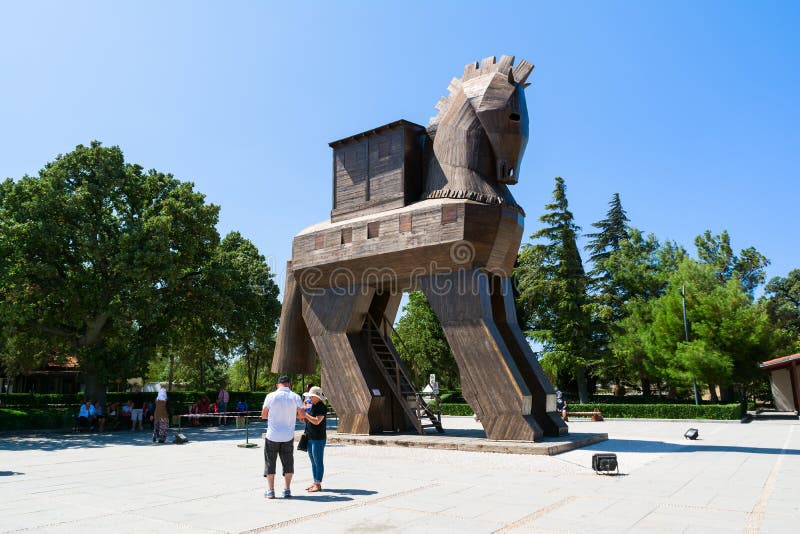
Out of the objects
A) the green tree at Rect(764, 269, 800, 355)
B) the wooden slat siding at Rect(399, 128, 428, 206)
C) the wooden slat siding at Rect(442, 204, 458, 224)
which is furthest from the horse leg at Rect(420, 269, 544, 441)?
the green tree at Rect(764, 269, 800, 355)

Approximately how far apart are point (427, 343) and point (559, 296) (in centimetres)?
930

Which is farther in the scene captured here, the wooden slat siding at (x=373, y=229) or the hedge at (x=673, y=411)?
the hedge at (x=673, y=411)

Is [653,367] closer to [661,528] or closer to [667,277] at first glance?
[667,277]

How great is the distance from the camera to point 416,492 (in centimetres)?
796

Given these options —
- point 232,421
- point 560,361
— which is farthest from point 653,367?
point 232,421

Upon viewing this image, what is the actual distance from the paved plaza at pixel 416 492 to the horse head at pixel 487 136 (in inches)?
240

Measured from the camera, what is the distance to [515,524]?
6133mm

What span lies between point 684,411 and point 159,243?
2344 cm

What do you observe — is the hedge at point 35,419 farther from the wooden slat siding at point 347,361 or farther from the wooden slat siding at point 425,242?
the wooden slat siding at point 425,242

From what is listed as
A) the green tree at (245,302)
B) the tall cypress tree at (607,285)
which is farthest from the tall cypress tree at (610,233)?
the green tree at (245,302)

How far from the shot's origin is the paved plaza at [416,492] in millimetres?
6242

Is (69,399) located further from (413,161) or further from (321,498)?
(321,498)

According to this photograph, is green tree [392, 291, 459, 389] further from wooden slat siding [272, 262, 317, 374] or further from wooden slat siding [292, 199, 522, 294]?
wooden slat siding [292, 199, 522, 294]

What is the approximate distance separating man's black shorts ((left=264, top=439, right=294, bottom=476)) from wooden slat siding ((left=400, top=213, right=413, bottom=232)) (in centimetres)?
717
